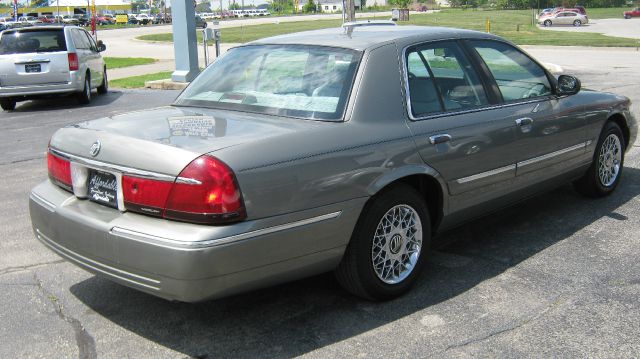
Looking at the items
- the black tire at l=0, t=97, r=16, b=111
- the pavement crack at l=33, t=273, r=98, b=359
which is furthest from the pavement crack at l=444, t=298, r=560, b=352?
the black tire at l=0, t=97, r=16, b=111

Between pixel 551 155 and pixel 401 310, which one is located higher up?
pixel 551 155

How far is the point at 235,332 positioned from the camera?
3.69 m

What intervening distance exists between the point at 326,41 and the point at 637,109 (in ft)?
27.0

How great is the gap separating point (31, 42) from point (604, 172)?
37.9 ft

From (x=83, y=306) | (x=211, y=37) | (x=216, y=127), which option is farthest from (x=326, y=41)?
(x=211, y=37)

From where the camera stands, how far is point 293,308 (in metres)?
3.99

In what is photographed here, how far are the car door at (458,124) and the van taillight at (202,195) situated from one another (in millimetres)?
1297

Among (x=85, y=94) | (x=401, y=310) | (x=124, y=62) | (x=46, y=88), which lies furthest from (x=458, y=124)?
(x=124, y=62)

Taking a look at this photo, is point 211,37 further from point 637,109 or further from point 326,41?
point 326,41

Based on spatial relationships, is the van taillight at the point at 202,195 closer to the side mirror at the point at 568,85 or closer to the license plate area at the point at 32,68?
the side mirror at the point at 568,85

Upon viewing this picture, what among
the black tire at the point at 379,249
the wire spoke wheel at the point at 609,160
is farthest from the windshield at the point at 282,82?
the wire spoke wheel at the point at 609,160

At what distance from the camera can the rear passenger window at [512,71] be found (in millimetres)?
4910

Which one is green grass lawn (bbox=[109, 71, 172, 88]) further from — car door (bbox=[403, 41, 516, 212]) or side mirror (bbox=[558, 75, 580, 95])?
car door (bbox=[403, 41, 516, 212])

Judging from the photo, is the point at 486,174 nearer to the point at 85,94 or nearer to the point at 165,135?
the point at 165,135
